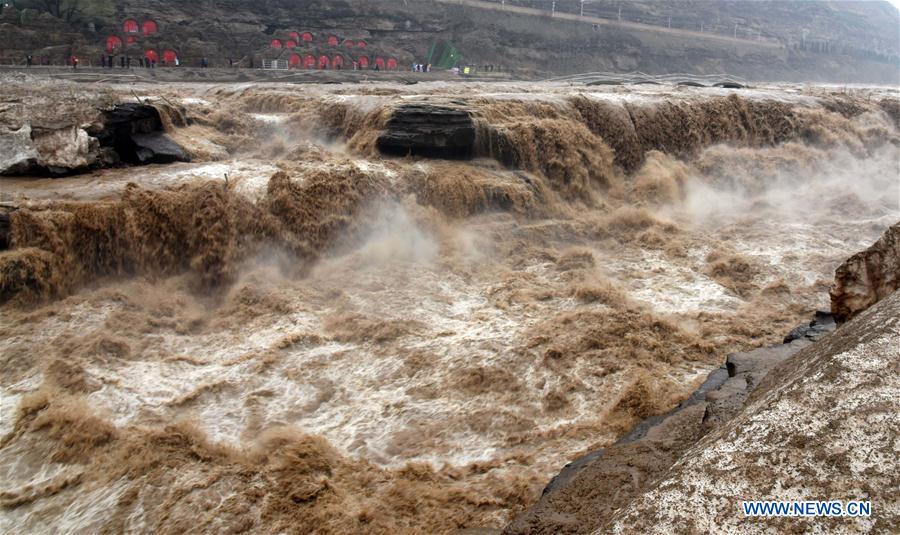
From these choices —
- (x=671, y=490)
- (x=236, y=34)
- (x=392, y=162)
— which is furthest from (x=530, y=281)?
(x=236, y=34)

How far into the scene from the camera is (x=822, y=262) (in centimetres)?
875

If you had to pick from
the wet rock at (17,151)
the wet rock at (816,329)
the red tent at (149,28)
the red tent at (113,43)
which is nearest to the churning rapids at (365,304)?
the wet rock at (17,151)

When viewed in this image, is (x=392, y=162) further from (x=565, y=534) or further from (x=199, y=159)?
(x=565, y=534)

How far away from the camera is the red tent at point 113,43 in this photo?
77.6ft

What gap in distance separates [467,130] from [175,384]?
20.8 feet

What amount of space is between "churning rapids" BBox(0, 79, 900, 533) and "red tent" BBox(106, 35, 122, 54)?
46.0 feet

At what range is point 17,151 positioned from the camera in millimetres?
7992

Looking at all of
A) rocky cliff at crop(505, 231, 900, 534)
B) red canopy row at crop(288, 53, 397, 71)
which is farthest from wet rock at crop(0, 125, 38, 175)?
red canopy row at crop(288, 53, 397, 71)

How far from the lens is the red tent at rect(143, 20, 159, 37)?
24.8 meters

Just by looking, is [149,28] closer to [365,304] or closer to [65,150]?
[65,150]

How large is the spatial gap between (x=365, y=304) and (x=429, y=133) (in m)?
3.98

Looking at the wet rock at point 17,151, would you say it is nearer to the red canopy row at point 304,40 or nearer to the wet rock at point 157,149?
the wet rock at point 157,149

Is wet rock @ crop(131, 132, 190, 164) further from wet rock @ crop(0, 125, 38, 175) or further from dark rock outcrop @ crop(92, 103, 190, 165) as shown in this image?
wet rock @ crop(0, 125, 38, 175)

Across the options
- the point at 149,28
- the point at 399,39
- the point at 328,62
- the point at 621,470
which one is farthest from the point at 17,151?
the point at 399,39
